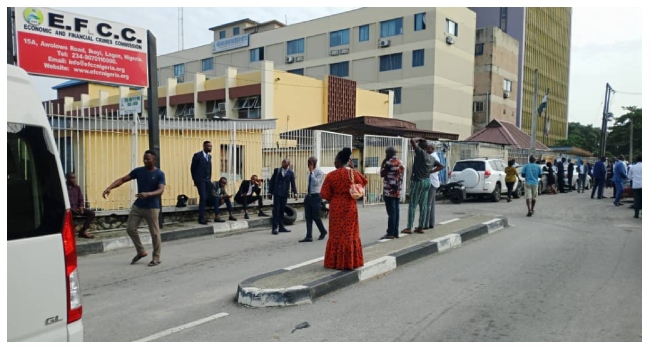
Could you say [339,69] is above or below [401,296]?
above

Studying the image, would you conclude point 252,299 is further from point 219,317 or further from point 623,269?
point 623,269

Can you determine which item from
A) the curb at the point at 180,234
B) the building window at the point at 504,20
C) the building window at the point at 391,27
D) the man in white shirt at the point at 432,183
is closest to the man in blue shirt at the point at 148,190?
the curb at the point at 180,234

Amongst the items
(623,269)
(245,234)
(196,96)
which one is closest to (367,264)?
(623,269)

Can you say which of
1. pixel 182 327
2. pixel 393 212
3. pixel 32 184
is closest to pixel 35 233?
pixel 32 184

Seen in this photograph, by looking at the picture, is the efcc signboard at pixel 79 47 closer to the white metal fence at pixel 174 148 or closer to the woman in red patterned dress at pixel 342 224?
the white metal fence at pixel 174 148

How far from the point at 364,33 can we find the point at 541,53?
32561 mm

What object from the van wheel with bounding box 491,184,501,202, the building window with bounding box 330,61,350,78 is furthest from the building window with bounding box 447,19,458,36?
the van wheel with bounding box 491,184,501,202

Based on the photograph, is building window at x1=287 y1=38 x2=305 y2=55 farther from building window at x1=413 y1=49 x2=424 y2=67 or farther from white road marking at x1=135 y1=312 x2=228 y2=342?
white road marking at x1=135 y1=312 x2=228 y2=342

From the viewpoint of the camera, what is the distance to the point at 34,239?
277 cm

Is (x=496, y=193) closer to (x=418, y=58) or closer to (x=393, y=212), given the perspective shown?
(x=393, y=212)

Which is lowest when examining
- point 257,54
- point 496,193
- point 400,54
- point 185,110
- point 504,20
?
point 496,193

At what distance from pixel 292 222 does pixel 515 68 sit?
52.8 meters

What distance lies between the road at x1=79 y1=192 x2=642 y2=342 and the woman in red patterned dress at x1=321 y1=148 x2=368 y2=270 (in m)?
0.41

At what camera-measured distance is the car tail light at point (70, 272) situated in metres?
2.98
